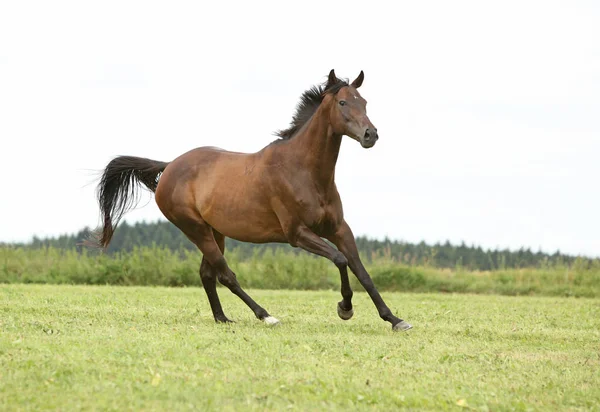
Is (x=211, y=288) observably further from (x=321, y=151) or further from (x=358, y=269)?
(x=321, y=151)

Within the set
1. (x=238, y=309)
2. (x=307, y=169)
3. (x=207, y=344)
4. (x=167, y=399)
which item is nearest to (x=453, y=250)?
(x=238, y=309)

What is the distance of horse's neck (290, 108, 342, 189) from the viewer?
30.9 ft

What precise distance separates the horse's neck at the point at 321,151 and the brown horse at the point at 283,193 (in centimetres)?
1

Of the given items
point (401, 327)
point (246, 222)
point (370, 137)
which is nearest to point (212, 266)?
point (246, 222)

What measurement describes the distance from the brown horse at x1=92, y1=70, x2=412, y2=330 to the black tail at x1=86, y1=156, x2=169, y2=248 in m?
1.11

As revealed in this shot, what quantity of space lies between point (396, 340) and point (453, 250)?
22.4m

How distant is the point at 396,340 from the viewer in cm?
836

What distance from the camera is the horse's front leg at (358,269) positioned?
939cm

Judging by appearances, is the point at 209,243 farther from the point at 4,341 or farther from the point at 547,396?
the point at 547,396

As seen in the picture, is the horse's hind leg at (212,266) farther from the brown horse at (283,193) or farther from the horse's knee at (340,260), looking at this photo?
the horse's knee at (340,260)

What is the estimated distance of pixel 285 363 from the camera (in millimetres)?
6672

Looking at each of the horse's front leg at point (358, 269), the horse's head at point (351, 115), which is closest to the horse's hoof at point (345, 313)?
the horse's front leg at point (358, 269)

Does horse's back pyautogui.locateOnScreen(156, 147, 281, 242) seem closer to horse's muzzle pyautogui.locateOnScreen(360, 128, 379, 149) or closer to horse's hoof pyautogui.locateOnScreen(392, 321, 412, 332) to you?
horse's muzzle pyautogui.locateOnScreen(360, 128, 379, 149)

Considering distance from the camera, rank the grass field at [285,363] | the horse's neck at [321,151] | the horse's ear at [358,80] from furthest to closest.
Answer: the horse's ear at [358,80], the horse's neck at [321,151], the grass field at [285,363]
